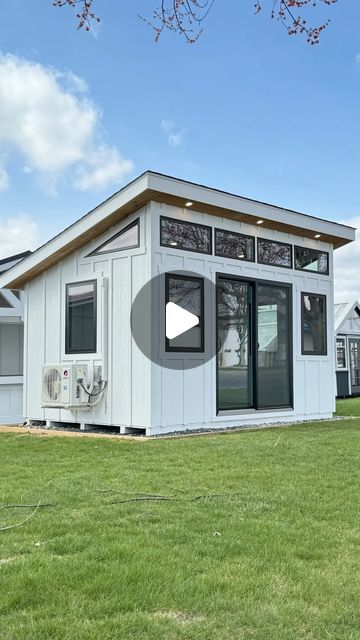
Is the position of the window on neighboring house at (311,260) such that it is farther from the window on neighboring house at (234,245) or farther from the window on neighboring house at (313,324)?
the window on neighboring house at (234,245)

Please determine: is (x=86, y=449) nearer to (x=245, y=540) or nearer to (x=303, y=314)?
(x=245, y=540)

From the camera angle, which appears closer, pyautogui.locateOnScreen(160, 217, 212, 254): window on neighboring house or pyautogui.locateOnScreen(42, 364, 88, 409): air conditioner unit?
pyautogui.locateOnScreen(160, 217, 212, 254): window on neighboring house

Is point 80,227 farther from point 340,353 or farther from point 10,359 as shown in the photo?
point 340,353

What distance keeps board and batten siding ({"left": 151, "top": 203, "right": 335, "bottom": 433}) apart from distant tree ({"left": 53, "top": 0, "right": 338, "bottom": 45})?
418 centimetres

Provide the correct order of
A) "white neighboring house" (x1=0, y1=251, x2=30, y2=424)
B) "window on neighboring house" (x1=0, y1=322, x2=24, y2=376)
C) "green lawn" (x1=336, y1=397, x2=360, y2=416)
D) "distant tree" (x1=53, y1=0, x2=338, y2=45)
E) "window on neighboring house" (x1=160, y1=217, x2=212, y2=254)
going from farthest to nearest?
"green lawn" (x1=336, y1=397, x2=360, y2=416) → "window on neighboring house" (x1=0, y1=322, x2=24, y2=376) → "white neighboring house" (x1=0, y1=251, x2=30, y2=424) → "window on neighboring house" (x1=160, y1=217, x2=212, y2=254) → "distant tree" (x1=53, y1=0, x2=338, y2=45)

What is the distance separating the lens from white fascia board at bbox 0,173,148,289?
7613 mm

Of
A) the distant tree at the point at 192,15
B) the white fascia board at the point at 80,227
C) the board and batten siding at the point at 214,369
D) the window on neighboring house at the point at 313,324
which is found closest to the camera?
the distant tree at the point at 192,15

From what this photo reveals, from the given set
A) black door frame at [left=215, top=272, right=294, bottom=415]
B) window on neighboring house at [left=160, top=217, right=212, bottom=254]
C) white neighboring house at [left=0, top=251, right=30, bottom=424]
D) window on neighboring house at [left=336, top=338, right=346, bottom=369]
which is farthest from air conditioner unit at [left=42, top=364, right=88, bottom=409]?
window on neighboring house at [left=336, top=338, right=346, bottom=369]

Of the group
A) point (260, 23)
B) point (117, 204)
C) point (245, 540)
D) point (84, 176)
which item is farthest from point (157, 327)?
point (84, 176)

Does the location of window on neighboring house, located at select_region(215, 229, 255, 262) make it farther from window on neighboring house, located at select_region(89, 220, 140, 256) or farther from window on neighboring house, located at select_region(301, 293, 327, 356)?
window on neighboring house, located at select_region(301, 293, 327, 356)

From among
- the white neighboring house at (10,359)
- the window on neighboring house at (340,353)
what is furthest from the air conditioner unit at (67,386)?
the window on neighboring house at (340,353)

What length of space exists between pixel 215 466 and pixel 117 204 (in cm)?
380

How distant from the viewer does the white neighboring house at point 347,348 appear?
65.3 ft

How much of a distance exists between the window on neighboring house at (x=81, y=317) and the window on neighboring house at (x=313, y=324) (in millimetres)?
3454
